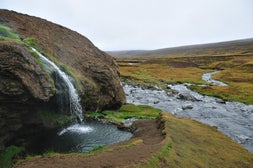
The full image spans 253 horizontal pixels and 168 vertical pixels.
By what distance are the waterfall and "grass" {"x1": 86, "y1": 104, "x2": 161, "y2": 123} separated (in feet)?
9.20

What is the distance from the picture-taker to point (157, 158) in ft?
58.2

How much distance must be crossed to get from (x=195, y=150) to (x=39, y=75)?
18.0 meters

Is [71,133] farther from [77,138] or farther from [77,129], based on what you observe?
[77,138]

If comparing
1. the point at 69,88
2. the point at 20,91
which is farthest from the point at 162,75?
the point at 20,91

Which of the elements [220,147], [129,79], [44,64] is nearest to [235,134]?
[220,147]

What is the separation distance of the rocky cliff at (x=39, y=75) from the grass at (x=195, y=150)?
13.7 m

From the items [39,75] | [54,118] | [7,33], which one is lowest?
[54,118]

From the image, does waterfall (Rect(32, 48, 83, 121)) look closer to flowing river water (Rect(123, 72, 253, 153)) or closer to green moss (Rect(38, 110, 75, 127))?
green moss (Rect(38, 110, 75, 127))

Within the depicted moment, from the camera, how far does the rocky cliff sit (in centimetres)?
2325

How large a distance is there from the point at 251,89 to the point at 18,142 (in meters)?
63.3

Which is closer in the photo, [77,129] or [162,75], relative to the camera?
[77,129]

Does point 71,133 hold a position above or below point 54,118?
below

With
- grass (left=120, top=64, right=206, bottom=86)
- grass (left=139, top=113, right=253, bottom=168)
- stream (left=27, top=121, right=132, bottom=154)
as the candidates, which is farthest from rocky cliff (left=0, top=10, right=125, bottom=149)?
grass (left=120, top=64, right=206, bottom=86)

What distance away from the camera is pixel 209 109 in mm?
48719
